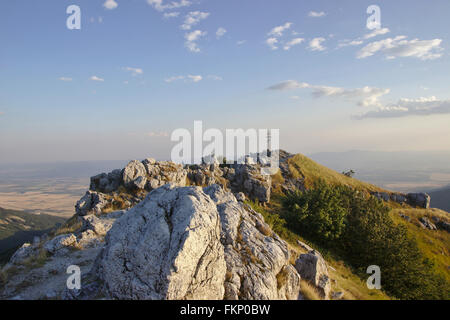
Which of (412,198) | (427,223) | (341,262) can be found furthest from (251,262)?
(412,198)

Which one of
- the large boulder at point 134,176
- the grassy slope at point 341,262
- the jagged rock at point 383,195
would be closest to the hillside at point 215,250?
the large boulder at point 134,176

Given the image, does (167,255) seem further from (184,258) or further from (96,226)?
(96,226)

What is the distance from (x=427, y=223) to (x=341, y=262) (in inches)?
1642

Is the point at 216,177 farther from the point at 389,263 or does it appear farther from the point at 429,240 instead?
the point at 429,240

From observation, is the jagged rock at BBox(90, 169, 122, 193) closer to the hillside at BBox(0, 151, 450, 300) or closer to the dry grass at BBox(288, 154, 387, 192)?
the hillside at BBox(0, 151, 450, 300)

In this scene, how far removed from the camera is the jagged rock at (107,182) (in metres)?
33.2

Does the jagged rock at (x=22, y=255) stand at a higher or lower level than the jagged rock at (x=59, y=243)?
lower

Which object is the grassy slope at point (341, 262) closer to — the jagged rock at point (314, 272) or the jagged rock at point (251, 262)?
the jagged rock at point (314, 272)

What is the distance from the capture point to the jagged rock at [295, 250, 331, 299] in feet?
43.5

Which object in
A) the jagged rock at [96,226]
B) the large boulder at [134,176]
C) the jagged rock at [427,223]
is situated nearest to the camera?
the jagged rock at [96,226]

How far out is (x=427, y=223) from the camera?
51.5m

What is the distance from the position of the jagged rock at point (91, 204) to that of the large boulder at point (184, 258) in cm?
1807

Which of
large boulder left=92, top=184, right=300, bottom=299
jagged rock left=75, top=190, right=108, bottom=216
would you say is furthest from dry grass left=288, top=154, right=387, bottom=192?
large boulder left=92, top=184, right=300, bottom=299

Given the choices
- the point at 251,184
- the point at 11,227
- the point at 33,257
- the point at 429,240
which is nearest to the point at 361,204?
the point at 251,184
